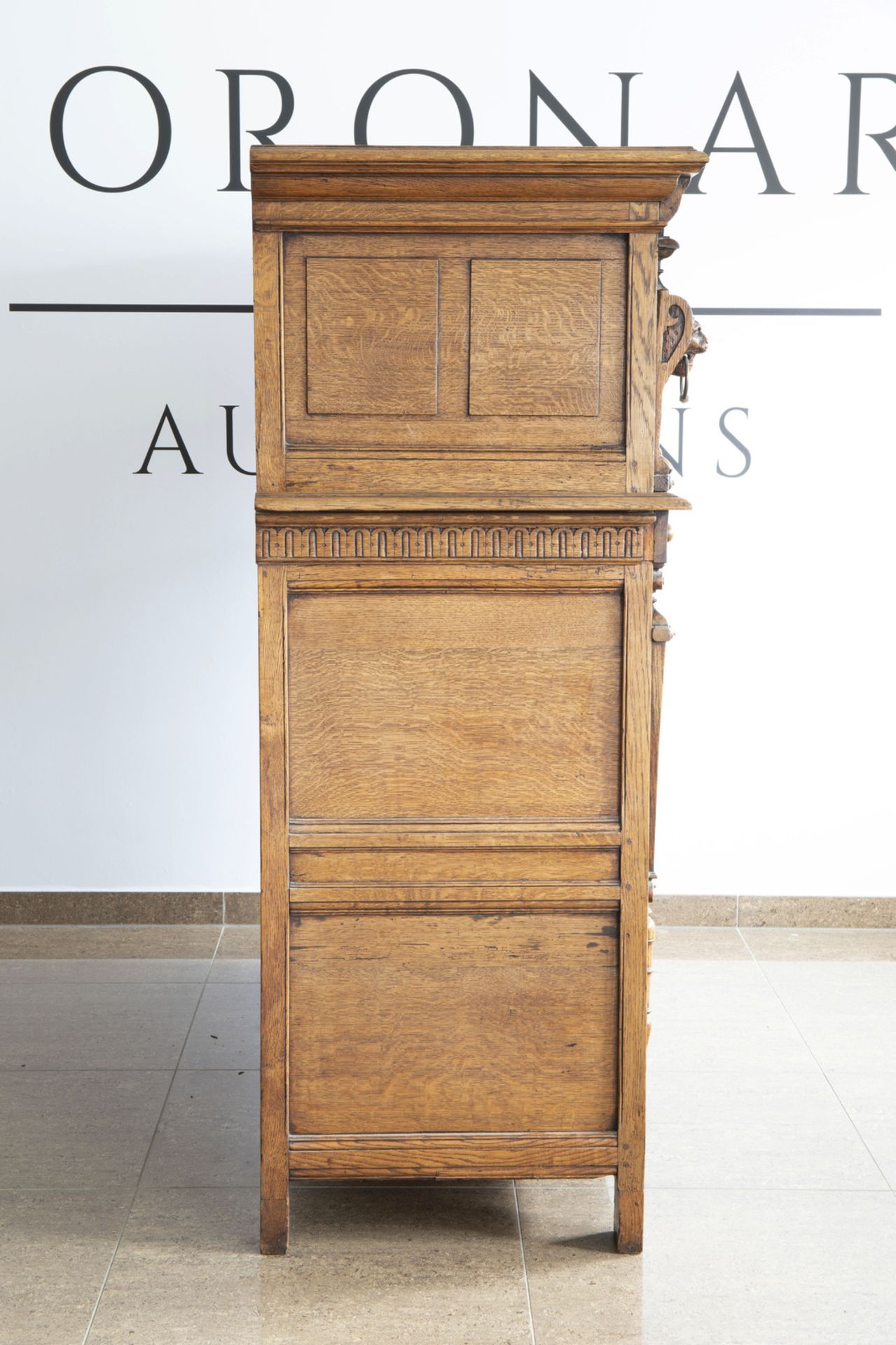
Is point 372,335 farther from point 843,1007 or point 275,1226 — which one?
point 843,1007

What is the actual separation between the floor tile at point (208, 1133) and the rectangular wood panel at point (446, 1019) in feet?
1.25

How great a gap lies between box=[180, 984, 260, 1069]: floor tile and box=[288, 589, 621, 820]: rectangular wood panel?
106cm

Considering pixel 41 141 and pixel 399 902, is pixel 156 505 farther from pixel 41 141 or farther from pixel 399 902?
pixel 399 902

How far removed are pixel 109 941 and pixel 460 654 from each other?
1930 mm

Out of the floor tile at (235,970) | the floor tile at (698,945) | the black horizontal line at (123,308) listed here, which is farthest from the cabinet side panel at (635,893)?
the black horizontal line at (123,308)

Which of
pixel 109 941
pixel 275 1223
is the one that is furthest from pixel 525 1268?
pixel 109 941

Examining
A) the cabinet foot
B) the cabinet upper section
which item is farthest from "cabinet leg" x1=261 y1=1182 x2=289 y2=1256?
the cabinet upper section

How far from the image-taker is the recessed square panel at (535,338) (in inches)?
83.4

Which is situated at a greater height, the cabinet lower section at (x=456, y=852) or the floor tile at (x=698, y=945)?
the cabinet lower section at (x=456, y=852)

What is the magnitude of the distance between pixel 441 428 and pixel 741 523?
5.66ft

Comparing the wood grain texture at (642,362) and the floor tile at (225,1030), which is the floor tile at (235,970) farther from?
the wood grain texture at (642,362)

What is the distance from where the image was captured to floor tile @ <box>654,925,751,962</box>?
143 inches

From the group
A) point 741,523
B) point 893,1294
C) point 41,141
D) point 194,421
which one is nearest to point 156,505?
point 194,421

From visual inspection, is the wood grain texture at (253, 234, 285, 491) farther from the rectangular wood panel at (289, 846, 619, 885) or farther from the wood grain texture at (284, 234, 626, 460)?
the rectangular wood panel at (289, 846, 619, 885)
